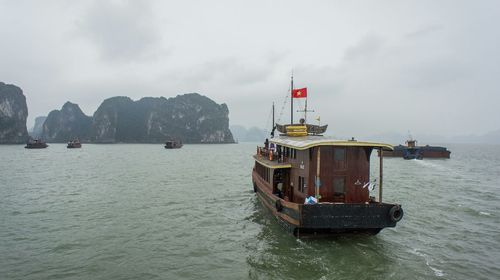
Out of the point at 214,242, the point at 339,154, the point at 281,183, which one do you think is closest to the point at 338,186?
the point at 339,154

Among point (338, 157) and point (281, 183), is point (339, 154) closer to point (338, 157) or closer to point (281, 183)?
point (338, 157)

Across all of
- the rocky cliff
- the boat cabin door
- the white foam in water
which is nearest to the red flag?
the boat cabin door

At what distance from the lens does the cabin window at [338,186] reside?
53.3ft

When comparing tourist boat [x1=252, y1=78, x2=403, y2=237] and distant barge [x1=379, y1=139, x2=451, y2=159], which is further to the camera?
distant barge [x1=379, y1=139, x2=451, y2=159]

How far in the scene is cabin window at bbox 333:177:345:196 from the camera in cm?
1625

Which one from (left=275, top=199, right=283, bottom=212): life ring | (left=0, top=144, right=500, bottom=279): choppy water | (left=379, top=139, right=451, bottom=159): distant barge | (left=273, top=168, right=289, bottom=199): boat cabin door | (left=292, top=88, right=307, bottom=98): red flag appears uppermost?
(left=292, top=88, right=307, bottom=98): red flag

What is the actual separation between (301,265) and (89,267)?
836cm

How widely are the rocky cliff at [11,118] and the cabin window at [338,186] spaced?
704 ft

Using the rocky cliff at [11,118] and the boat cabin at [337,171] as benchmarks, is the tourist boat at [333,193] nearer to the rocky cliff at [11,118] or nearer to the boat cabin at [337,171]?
the boat cabin at [337,171]

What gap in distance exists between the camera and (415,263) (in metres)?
13.9

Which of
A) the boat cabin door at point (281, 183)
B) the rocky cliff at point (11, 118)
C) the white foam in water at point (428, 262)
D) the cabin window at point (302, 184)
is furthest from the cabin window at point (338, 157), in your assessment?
the rocky cliff at point (11, 118)

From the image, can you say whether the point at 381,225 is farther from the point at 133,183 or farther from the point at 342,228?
the point at 133,183

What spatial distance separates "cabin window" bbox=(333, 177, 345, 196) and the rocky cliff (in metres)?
214

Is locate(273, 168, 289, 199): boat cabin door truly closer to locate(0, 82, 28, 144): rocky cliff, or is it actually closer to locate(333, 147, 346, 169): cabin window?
locate(333, 147, 346, 169): cabin window
